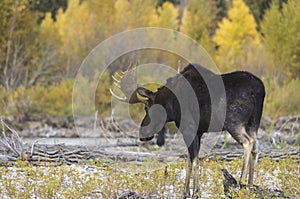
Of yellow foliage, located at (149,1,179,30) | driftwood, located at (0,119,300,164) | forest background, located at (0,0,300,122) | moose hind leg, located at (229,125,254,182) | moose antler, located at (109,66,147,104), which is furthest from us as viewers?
yellow foliage, located at (149,1,179,30)

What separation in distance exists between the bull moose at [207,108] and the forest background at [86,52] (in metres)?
12.1

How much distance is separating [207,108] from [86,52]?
2258cm

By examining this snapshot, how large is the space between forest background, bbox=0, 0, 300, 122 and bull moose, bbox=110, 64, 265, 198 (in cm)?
1209

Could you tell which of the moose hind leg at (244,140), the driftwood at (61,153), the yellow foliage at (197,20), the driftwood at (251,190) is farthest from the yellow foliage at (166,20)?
the driftwood at (251,190)

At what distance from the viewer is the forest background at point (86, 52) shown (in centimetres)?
2356

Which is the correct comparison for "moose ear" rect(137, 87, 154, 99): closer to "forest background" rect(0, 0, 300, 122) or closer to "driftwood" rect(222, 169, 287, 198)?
"driftwood" rect(222, 169, 287, 198)

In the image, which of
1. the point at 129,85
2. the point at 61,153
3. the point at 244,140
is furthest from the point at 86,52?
the point at 244,140

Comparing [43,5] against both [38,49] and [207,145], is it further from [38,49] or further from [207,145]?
[207,145]

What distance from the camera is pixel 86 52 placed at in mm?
30281

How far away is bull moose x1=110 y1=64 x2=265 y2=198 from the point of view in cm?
829

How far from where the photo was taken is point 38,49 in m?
28.3

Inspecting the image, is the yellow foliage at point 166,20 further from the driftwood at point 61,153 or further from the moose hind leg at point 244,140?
the moose hind leg at point 244,140

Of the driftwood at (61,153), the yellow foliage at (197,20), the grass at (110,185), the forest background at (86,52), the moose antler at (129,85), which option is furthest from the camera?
the yellow foliage at (197,20)

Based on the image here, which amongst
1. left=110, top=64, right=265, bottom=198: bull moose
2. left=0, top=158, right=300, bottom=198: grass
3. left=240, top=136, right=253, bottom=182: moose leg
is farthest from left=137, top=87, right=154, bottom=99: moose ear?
left=240, top=136, right=253, bottom=182: moose leg
